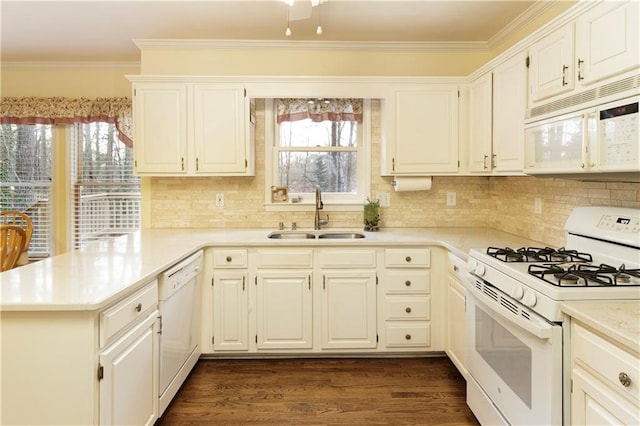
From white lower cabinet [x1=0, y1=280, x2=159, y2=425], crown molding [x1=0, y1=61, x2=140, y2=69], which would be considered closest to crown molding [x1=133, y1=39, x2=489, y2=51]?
crown molding [x1=0, y1=61, x2=140, y2=69]

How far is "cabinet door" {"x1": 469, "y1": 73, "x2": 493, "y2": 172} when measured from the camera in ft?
9.07

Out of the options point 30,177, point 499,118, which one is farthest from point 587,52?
point 30,177

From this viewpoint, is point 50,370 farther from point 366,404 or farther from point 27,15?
point 27,15

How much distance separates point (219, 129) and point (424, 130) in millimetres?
1619

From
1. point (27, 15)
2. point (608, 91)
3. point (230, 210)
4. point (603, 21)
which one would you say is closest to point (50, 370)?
point (230, 210)

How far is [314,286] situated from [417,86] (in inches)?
68.9

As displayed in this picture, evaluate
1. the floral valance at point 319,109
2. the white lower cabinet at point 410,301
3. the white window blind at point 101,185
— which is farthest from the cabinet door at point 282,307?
the white window blind at point 101,185

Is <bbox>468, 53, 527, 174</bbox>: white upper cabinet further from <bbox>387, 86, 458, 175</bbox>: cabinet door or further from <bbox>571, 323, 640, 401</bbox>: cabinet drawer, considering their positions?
<bbox>571, 323, 640, 401</bbox>: cabinet drawer

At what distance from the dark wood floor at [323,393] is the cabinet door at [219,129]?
1485 millimetres

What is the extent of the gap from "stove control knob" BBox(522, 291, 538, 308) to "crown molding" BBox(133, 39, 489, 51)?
2501 millimetres

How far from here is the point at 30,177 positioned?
3857mm

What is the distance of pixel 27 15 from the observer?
2.83 metres

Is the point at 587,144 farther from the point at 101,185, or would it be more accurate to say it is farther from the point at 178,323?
the point at 101,185

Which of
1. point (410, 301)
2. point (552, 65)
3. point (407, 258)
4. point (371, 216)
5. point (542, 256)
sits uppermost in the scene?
point (552, 65)
